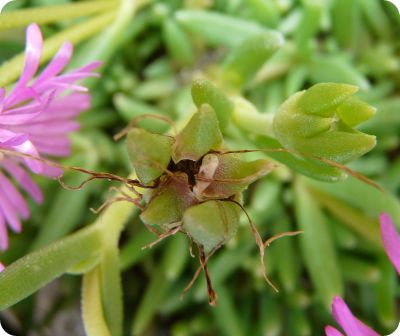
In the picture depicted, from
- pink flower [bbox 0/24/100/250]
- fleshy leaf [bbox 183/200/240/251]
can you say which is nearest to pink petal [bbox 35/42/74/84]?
pink flower [bbox 0/24/100/250]

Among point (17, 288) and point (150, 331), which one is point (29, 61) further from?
point (150, 331)

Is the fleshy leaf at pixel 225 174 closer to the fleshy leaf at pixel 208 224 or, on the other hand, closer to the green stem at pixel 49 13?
the fleshy leaf at pixel 208 224

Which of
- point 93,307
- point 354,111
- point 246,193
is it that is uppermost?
point 354,111

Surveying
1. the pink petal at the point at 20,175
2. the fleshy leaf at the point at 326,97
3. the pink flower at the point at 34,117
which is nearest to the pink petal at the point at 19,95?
the pink flower at the point at 34,117

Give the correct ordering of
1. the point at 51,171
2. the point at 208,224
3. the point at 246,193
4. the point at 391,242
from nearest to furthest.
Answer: the point at 208,224, the point at 391,242, the point at 51,171, the point at 246,193

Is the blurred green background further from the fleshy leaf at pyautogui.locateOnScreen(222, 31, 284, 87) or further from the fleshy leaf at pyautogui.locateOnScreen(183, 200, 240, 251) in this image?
the fleshy leaf at pyautogui.locateOnScreen(183, 200, 240, 251)

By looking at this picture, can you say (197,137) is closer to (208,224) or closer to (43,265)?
(208,224)

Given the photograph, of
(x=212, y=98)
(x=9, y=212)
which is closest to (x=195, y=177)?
(x=212, y=98)
